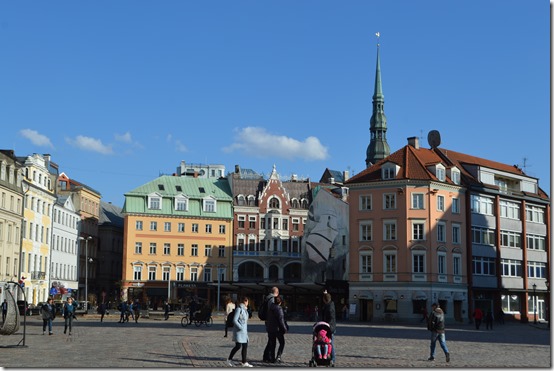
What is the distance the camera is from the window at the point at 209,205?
99.1 meters

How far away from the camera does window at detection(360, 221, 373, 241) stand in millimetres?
70875

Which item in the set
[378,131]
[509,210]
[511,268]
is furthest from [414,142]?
[378,131]

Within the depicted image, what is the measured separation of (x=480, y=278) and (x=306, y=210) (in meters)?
32.2

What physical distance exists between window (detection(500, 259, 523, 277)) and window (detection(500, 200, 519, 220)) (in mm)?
4144

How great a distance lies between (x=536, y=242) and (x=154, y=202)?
4318 cm

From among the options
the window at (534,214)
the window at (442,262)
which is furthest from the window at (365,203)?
the window at (534,214)

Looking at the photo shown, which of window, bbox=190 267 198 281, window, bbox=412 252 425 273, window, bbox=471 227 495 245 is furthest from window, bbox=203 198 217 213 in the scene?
window, bbox=471 227 495 245

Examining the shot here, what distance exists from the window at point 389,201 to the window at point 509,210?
1248 centimetres

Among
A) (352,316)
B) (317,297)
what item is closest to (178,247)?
(317,297)

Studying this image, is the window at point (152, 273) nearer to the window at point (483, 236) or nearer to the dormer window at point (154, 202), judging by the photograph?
the dormer window at point (154, 202)

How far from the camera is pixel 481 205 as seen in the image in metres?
74.2

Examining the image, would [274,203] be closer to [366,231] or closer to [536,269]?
[366,231]

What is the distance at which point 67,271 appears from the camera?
9212cm

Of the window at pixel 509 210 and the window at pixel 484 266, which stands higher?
the window at pixel 509 210
